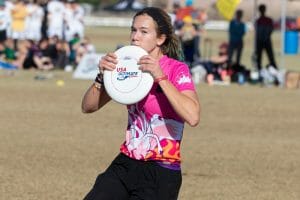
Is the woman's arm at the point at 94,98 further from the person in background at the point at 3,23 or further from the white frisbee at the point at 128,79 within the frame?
the person in background at the point at 3,23

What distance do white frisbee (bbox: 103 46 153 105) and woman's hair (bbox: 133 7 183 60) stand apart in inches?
9.0

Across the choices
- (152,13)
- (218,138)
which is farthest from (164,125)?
(218,138)

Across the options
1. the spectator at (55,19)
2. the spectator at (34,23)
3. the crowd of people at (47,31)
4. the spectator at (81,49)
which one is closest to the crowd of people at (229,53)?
the spectator at (81,49)

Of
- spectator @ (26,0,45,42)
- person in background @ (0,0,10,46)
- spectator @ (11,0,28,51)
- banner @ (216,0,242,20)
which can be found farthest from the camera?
spectator @ (26,0,45,42)

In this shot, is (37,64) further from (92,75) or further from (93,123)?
(93,123)

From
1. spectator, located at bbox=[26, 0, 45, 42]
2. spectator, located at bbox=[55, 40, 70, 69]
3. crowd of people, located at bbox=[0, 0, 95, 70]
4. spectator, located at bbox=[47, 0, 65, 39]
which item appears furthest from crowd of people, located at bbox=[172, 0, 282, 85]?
spectator, located at bbox=[26, 0, 45, 42]

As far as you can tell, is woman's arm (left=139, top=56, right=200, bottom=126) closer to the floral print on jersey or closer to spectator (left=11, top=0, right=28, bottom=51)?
the floral print on jersey

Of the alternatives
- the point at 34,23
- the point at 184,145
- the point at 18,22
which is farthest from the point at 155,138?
the point at 34,23

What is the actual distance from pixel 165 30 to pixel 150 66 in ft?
1.11

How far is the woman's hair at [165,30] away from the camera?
495cm

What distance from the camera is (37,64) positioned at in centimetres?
2430

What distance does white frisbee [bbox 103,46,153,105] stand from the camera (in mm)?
4750

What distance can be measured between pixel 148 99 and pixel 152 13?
44 cm

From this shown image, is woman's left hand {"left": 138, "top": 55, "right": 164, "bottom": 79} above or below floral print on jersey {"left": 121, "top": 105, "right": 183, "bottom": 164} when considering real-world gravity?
above
